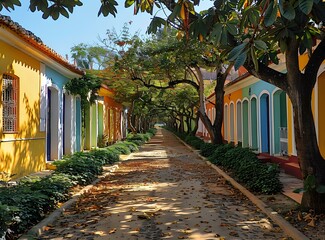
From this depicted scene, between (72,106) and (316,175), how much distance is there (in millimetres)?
11530

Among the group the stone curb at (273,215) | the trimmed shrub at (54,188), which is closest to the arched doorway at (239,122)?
the stone curb at (273,215)

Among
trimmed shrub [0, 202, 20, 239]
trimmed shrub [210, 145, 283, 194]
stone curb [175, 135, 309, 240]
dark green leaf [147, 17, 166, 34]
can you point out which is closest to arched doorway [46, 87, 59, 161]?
trimmed shrub [210, 145, 283, 194]

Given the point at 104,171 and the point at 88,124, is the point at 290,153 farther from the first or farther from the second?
the point at 88,124

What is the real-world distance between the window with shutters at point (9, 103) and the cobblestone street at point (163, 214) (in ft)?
8.59

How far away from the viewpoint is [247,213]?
6.62 meters

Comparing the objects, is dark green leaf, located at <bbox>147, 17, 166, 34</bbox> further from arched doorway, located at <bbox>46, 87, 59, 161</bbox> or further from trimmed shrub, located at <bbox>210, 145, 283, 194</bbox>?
arched doorway, located at <bbox>46, 87, 59, 161</bbox>

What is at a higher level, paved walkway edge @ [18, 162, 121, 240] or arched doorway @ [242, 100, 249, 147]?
arched doorway @ [242, 100, 249, 147]

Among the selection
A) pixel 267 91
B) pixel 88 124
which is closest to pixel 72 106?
pixel 88 124

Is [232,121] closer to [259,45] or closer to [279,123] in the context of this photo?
[279,123]

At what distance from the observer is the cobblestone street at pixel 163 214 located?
5.34 m

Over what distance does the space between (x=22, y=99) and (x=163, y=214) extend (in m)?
5.60

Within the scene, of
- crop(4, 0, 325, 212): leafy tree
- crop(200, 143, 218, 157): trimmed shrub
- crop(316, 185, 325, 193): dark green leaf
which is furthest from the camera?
crop(200, 143, 218, 157): trimmed shrub

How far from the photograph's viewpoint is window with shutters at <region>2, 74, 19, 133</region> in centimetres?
918

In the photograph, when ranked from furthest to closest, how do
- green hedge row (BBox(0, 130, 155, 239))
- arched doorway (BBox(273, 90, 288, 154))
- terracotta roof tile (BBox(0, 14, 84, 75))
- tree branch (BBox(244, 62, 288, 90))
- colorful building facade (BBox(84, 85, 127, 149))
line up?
colorful building facade (BBox(84, 85, 127, 149))
arched doorway (BBox(273, 90, 288, 154))
terracotta roof tile (BBox(0, 14, 84, 75))
tree branch (BBox(244, 62, 288, 90))
green hedge row (BBox(0, 130, 155, 239))
